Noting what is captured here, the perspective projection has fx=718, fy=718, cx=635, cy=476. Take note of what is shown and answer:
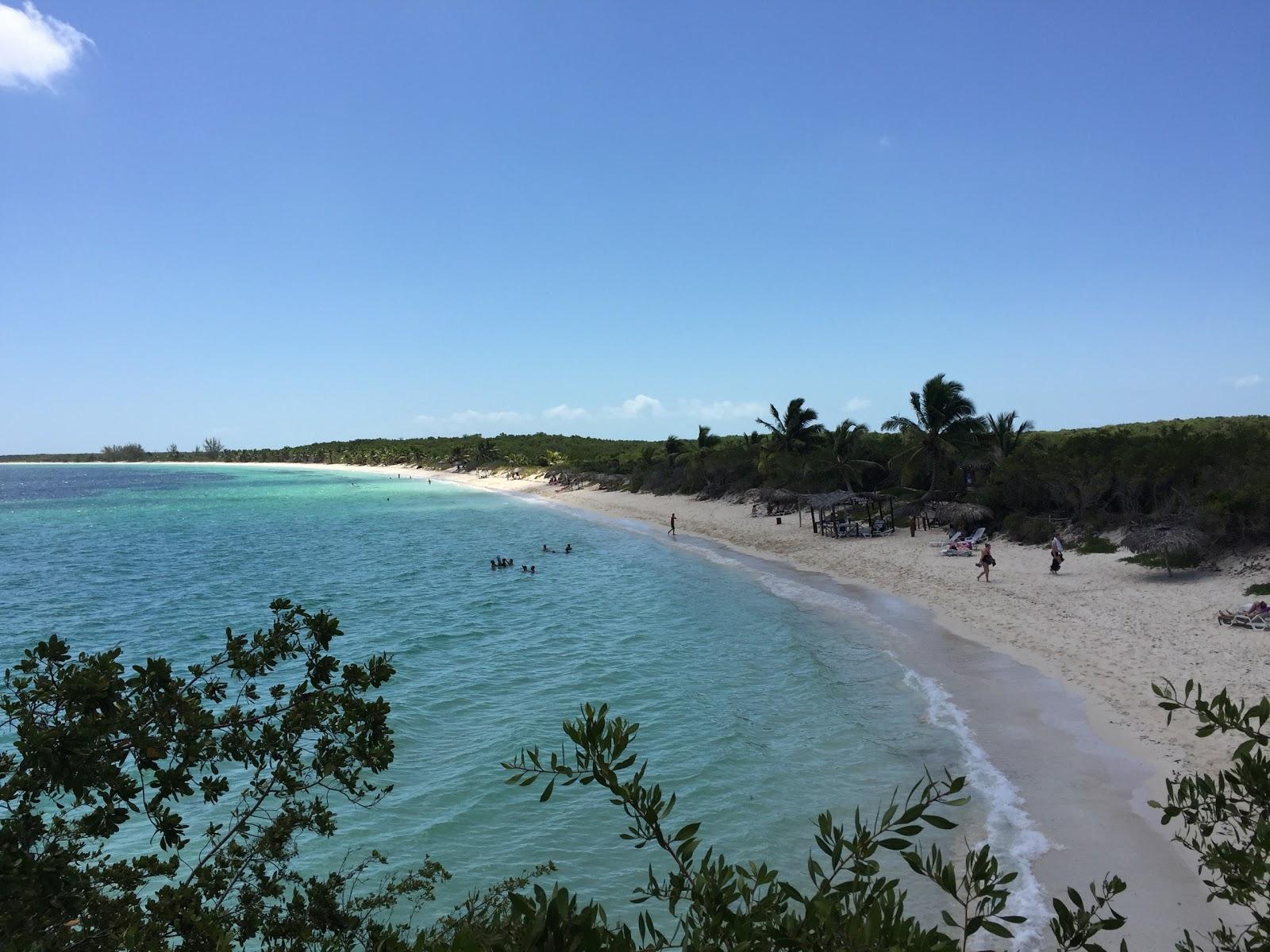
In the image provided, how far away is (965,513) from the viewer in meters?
32.2

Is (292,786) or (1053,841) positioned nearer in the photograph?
(292,786)

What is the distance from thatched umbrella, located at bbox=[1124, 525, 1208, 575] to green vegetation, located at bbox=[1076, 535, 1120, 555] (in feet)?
11.9

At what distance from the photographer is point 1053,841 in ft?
31.1

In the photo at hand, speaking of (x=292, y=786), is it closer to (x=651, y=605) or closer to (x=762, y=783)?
(x=762, y=783)

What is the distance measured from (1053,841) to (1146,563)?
17357mm

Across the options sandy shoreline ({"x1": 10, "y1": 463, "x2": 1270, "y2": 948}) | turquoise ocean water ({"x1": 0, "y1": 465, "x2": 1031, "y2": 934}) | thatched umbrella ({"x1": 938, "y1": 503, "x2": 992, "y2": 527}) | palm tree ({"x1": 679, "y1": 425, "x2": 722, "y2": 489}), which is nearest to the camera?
sandy shoreline ({"x1": 10, "y1": 463, "x2": 1270, "y2": 948})

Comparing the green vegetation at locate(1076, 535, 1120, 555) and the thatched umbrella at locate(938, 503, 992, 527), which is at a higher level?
the thatched umbrella at locate(938, 503, 992, 527)

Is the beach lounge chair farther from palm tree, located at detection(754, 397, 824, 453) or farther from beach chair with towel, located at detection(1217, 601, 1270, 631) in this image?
palm tree, located at detection(754, 397, 824, 453)

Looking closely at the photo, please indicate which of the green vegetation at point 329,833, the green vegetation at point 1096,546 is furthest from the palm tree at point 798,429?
the green vegetation at point 329,833

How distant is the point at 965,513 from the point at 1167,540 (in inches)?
424

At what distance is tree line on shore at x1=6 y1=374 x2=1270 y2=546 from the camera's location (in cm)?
2367

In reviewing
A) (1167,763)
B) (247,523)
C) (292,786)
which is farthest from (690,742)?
(247,523)

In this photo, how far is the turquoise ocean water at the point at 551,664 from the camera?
36.0 ft

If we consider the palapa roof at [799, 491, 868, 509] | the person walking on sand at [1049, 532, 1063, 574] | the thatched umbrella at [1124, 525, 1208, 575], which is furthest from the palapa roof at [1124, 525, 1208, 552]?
the palapa roof at [799, 491, 868, 509]
